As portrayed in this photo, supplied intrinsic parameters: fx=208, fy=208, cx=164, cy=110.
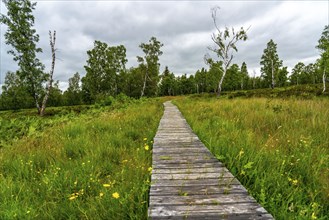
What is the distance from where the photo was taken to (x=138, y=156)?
3996 mm

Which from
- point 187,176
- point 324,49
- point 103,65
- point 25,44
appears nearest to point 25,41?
point 25,44

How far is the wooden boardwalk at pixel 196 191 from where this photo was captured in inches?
81.7

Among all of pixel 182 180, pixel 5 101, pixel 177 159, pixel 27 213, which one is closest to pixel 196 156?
pixel 177 159

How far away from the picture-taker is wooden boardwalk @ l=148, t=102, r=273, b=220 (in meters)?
2.07

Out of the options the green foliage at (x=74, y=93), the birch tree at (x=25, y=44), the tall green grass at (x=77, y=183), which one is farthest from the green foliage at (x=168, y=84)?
the tall green grass at (x=77, y=183)

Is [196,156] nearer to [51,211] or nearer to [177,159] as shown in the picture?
[177,159]

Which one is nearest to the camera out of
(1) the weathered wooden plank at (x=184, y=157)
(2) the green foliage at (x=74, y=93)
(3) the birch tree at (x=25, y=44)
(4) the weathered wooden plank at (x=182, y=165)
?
(4) the weathered wooden plank at (x=182, y=165)

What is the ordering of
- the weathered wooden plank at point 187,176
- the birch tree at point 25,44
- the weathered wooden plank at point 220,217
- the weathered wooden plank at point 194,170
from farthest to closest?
the birch tree at point 25,44
the weathered wooden plank at point 194,170
the weathered wooden plank at point 187,176
the weathered wooden plank at point 220,217

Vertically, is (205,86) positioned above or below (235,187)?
above

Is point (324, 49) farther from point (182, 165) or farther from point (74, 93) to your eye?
point (74, 93)

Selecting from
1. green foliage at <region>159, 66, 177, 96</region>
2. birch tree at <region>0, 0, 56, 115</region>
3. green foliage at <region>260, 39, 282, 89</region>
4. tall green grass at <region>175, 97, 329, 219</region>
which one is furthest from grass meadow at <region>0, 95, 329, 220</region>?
green foliage at <region>159, 66, 177, 96</region>

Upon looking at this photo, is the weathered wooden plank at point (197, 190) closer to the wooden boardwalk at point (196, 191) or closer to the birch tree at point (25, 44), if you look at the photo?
the wooden boardwalk at point (196, 191)

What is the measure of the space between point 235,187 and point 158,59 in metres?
41.9

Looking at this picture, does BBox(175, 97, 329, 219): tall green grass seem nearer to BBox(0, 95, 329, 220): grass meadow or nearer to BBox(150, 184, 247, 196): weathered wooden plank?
BBox(0, 95, 329, 220): grass meadow
